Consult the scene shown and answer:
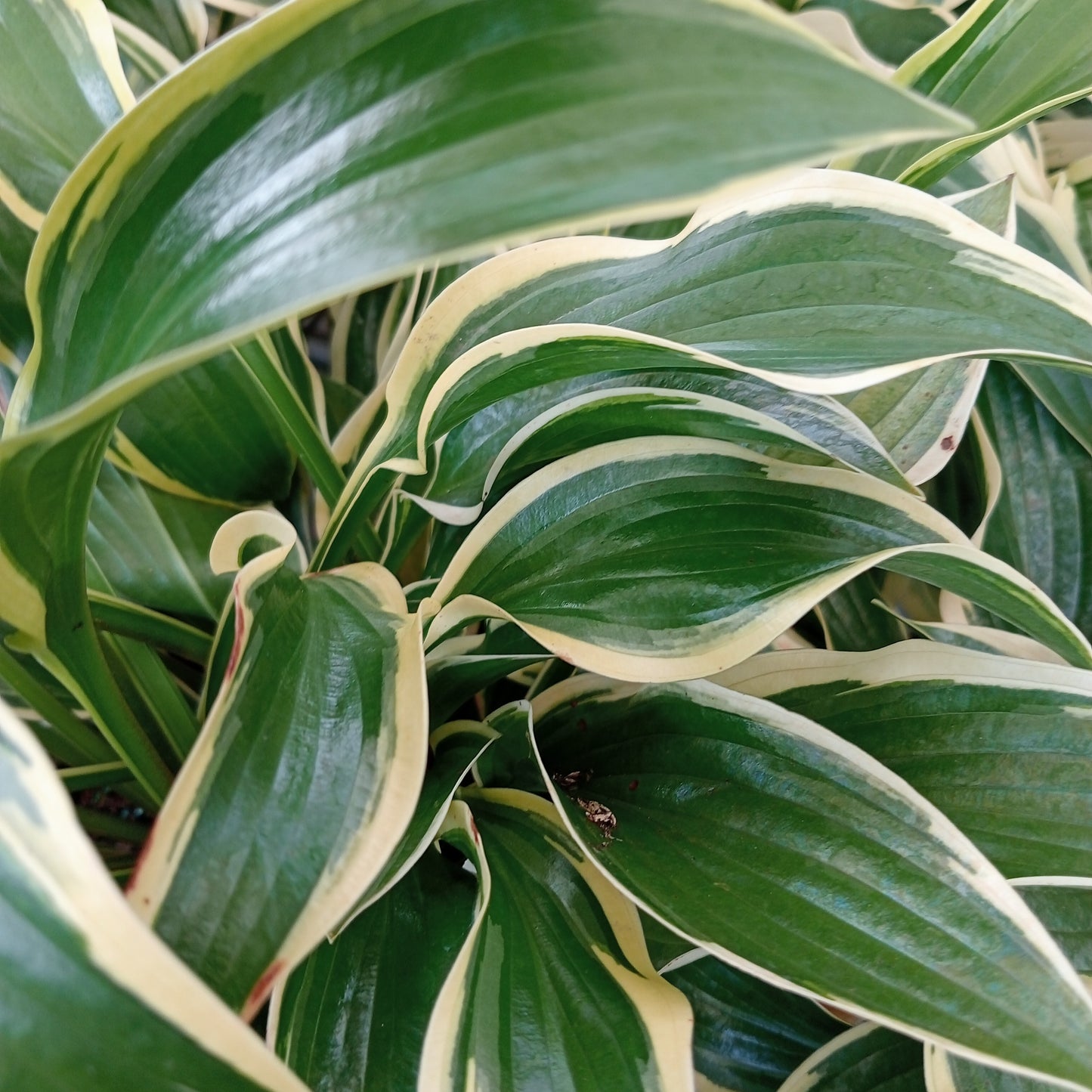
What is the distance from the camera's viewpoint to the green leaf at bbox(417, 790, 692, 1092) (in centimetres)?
32

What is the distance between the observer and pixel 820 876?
1.14 feet

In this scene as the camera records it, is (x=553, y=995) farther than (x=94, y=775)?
No

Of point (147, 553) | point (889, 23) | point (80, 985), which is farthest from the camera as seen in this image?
point (889, 23)

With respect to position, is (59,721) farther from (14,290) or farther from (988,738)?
(988,738)

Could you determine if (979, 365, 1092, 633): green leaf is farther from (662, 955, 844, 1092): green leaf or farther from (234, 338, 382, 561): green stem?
(234, 338, 382, 561): green stem

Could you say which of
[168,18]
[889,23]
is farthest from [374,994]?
[889,23]

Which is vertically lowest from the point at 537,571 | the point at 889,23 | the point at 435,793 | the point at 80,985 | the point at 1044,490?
the point at 80,985

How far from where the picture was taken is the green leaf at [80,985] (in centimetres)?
17

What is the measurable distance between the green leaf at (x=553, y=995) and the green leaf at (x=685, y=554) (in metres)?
0.12

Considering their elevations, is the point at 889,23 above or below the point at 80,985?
above

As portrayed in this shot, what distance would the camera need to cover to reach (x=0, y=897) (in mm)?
178

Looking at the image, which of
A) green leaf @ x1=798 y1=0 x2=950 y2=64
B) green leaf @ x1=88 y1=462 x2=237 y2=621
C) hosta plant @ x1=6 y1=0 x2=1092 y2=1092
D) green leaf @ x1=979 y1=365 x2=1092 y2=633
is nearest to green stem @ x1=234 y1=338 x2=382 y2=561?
hosta plant @ x1=6 y1=0 x2=1092 y2=1092

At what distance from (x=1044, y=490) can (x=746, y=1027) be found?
436 mm

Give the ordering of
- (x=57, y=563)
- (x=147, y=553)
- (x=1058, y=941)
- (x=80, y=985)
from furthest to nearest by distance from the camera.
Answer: (x=147, y=553) → (x=1058, y=941) → (x=57, y=563) → (x=80, y=985)
